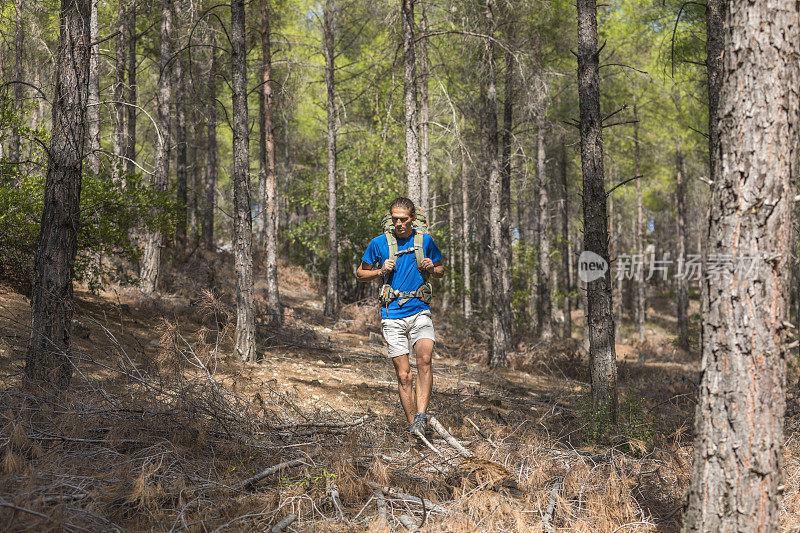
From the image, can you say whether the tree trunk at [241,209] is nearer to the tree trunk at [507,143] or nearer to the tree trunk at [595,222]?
the tree trunk at [595,222]

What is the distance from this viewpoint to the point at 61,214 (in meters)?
5.05

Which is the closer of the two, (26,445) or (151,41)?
(26,445)

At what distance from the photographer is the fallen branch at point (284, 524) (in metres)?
3.03

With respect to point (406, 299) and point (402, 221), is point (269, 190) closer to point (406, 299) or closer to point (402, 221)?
point (402, 221)

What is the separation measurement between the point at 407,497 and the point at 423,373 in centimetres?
135

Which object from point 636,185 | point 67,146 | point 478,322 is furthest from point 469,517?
point 636,185

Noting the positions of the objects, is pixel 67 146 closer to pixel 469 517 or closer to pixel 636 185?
pixel 469 517

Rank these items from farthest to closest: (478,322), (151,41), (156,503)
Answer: (151,41), (478,322), (156,503)

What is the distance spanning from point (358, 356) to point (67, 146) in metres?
5.67

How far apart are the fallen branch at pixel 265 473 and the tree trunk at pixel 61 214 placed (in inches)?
97.8

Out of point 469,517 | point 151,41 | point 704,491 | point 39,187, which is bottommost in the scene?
point 469,517

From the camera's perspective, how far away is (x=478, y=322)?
44.2ft

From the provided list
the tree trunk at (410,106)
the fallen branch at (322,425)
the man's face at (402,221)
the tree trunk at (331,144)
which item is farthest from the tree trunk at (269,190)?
the man's face at (402,221)

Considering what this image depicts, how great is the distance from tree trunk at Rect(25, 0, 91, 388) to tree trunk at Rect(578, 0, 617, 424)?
15.9 ft
